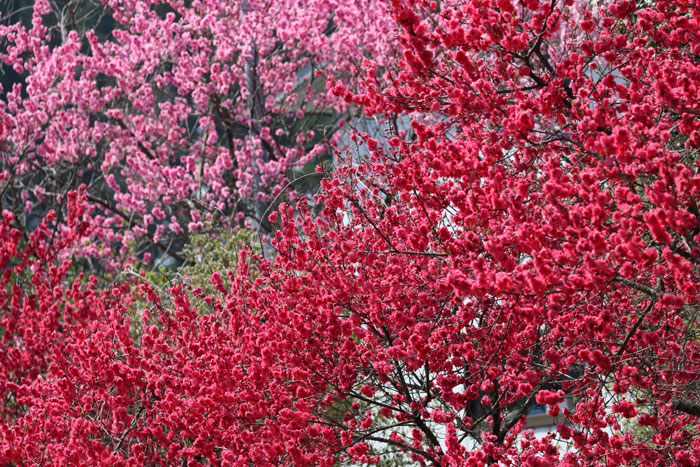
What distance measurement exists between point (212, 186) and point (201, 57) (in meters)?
3.10

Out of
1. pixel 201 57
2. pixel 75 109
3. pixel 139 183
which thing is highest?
Result: pixel 201 57

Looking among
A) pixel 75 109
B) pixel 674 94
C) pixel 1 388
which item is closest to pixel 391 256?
pixel 674 94

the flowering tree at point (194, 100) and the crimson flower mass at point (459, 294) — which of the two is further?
the flowering tree at point (194, 100)

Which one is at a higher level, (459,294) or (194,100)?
(194,100)

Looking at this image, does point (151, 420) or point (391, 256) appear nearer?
point (391, 256)

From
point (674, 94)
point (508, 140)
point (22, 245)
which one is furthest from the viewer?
point (22, 245)

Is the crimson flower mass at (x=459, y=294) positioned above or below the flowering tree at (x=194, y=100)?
below

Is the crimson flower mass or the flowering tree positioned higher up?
the flowering tree

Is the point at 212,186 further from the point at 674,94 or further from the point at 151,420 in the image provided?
the point at 674,94

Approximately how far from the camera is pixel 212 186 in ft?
54.8

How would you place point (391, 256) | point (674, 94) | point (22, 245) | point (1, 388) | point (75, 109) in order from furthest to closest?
point (75, 109) → point (22, 245) → point (1, 388) → point (391, 256) → point (674, 94)

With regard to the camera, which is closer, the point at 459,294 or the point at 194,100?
the point at 459,294

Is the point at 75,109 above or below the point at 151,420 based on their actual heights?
above

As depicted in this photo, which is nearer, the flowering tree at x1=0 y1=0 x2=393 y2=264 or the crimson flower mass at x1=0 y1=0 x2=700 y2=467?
the crimson flower mass at x1=0 y1=0 x2=700 y2=467
